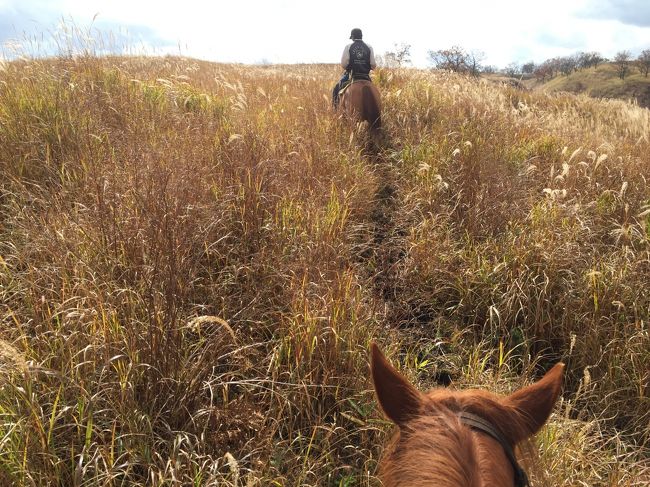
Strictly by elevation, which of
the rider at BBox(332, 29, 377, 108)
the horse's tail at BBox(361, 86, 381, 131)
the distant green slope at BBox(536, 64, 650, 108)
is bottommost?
the horse's tail at BBox(361, 86, 381, 131)

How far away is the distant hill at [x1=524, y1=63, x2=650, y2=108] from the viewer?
53656 mm

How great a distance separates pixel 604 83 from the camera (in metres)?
59.1

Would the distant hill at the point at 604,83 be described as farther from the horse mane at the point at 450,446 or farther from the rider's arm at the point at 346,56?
the horse mane at the point at 450,446

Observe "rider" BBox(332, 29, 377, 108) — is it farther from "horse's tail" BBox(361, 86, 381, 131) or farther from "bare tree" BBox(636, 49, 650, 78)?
"bare tree" BBox(636, 49, 650, 78)

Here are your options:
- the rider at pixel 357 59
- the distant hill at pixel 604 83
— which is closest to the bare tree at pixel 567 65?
the distant hill at pixel 604 83

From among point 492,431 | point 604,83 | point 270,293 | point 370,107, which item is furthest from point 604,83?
point 492,431

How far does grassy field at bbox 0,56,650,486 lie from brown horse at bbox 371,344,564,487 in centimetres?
28

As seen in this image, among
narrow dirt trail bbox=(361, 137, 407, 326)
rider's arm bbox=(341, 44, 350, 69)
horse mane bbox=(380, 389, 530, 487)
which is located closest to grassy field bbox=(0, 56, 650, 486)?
narrow dirt trail bbox=(361, 137, 407, 326)

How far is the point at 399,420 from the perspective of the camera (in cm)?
109

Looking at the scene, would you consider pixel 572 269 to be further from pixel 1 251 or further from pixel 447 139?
pixel 1 251

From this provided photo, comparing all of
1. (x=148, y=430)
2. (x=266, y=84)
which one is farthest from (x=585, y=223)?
(x=266, y=84)

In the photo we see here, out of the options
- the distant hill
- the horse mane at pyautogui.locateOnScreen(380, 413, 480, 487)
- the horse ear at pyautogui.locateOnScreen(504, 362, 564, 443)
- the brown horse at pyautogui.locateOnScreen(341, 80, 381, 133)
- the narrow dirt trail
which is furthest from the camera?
the distant hill

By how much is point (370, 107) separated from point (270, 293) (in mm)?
4008

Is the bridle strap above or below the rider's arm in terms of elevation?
below
